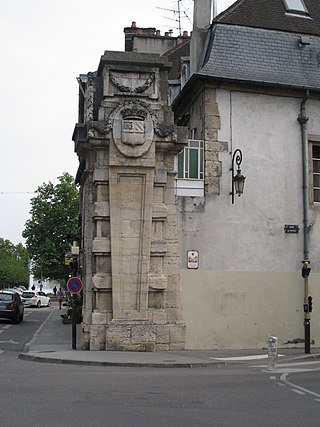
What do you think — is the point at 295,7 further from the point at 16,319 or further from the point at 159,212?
the point at 16,319

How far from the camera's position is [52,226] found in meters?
52.0

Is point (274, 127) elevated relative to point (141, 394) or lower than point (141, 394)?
elevated

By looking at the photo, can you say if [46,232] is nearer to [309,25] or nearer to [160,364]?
[309,25]

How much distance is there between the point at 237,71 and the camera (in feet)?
62.3

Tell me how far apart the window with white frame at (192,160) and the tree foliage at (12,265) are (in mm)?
60545

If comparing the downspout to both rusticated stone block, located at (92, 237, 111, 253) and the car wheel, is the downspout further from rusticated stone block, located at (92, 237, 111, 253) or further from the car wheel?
the car wheel

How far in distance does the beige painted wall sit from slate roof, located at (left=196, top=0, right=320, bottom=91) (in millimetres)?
5706

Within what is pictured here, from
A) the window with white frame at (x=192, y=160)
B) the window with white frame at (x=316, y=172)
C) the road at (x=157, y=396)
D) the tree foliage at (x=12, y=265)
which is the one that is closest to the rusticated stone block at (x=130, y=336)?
the road at (x=157, y=396)

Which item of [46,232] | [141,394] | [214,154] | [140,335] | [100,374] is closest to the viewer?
[141,394]

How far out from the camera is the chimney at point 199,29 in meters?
20.4

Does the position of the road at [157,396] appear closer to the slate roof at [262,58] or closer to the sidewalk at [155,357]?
the sidewalk at [155,357]

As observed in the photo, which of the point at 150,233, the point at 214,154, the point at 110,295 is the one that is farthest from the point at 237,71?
the point at 110,295

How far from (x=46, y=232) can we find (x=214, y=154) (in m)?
34.8

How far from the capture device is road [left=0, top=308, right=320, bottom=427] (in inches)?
309
